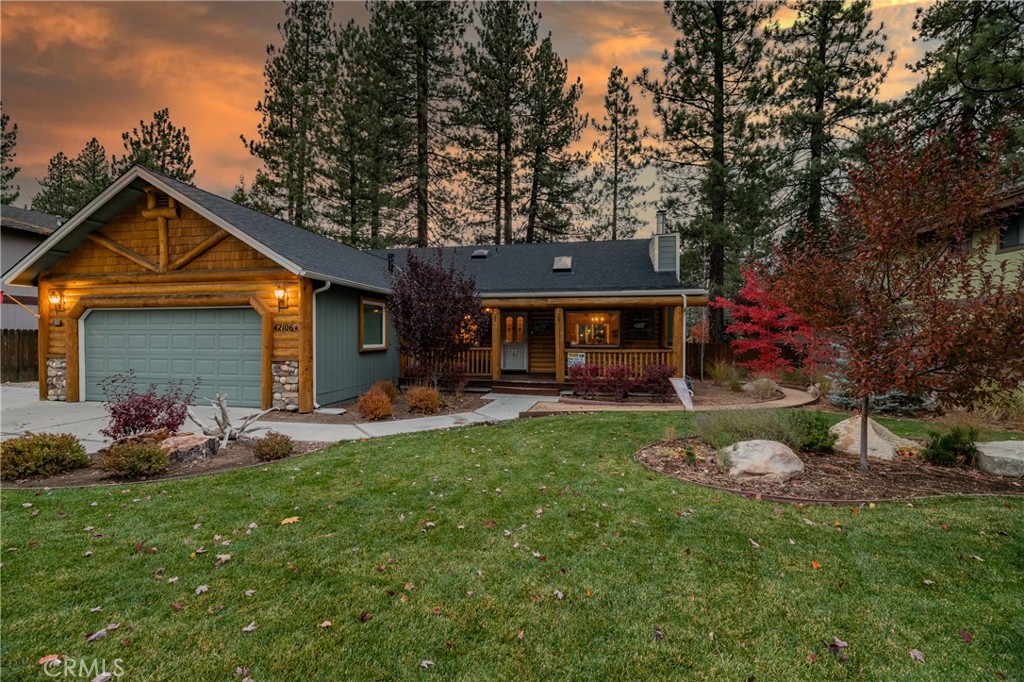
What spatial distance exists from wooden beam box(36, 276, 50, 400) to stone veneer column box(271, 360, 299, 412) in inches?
261

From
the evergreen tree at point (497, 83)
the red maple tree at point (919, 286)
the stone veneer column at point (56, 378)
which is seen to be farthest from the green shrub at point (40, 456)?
the evergreen tree at point (497, 83)

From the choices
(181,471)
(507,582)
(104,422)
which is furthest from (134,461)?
(507,582)

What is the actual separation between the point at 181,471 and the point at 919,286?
8.90 meters

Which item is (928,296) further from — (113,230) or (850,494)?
(113,230)

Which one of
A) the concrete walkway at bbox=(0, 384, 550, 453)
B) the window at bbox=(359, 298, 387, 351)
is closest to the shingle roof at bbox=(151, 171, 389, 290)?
the window at bbox=(359, 298, 387, 351)

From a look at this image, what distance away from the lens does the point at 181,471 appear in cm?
550

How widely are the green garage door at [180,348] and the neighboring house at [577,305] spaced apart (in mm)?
4769

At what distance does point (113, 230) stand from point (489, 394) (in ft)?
34.0

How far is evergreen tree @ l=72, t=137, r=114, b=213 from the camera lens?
94.3 feet

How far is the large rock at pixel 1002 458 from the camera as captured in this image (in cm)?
529

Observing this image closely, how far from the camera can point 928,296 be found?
4.66 metres

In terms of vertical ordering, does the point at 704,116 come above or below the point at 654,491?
above

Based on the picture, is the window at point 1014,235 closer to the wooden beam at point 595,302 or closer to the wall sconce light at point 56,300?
the wooden beam at point 595,302

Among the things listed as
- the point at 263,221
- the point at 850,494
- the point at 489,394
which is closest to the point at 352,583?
the point at 850,494
